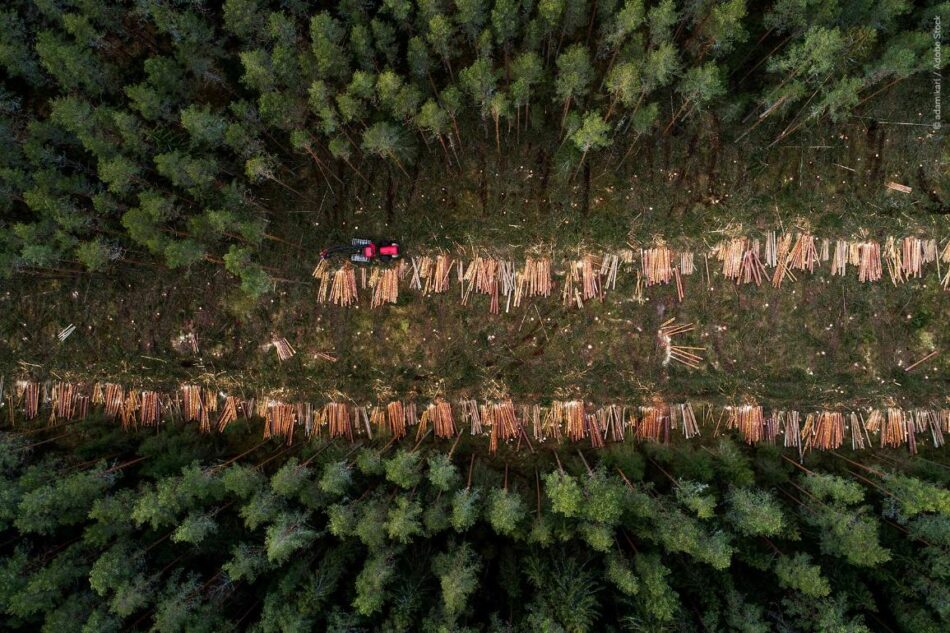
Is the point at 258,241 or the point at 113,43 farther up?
the point at 113,43

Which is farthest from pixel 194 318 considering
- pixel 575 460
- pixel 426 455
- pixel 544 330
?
pixel 575 460

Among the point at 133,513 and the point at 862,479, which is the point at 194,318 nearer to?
the point at 133,513

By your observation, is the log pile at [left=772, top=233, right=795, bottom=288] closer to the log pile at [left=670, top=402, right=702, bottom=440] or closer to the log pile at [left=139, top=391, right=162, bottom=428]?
the log pile at [left=670, top=402, right=702, bottom=440]

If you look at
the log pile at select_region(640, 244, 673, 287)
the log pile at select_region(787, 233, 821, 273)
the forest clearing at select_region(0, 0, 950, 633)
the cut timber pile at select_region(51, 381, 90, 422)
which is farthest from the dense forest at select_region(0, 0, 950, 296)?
the cut timber pile at select_region(51, 381, 90, 422)

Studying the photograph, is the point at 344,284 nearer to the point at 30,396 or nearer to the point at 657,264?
the point at 657,264

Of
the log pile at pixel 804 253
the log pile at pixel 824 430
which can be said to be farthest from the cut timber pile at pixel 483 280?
the log pile at pixel 824 430

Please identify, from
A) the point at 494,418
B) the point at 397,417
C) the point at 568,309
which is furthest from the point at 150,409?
the point at 568,309

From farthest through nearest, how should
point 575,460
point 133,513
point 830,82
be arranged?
1. point 575,460
2. point 830,82
3. point 133,513
